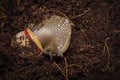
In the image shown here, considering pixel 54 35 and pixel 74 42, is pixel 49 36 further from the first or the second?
pixel 74 42

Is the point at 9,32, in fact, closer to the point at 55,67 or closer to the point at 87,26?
the point at 55,67

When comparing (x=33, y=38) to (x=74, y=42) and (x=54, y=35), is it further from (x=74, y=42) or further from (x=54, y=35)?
(x=74, y=42)

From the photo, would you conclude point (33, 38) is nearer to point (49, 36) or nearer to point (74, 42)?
point (49, 36)

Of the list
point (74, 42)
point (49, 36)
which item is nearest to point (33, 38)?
point (49, 36)

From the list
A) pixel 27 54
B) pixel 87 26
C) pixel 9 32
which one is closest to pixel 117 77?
pixel 87 26
